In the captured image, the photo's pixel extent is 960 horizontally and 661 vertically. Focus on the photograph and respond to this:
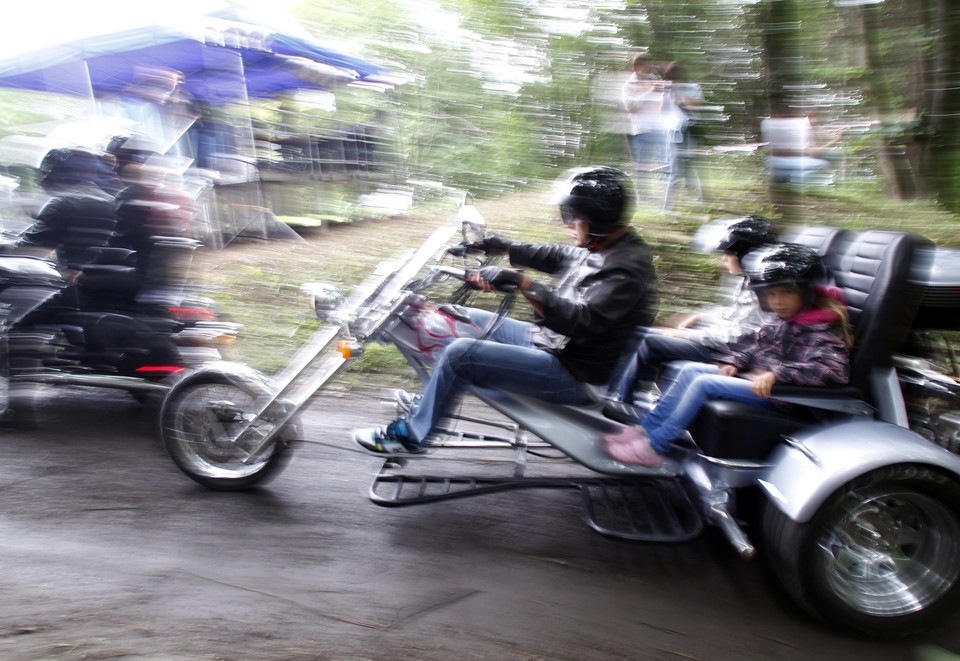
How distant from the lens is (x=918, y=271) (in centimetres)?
277

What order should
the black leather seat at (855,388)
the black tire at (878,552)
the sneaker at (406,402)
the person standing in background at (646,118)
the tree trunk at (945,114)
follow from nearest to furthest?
the black tire at (878,552), the black leather seat at (855,388), the sneaker at (406,402), the tree trunk at (945,114), the person standing in background at (646,118)

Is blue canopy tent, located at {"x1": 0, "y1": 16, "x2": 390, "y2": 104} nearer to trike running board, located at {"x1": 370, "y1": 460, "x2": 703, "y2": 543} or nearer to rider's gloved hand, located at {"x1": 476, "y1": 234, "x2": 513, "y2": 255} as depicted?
rider's gloved hand, located at {"x1": 476, "y1": 234, "x2": 513, "y2": 255}

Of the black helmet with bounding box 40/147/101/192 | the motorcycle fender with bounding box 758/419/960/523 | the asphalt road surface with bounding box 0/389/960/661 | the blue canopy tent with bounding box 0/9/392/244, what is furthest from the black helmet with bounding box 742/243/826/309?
the blue canopy tent with bounding box 0/9/392/244

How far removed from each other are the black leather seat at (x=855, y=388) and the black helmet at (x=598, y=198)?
87 centimetres

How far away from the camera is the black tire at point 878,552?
8.29 ft

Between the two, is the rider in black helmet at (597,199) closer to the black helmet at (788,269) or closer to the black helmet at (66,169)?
the black helmet at (788,269)

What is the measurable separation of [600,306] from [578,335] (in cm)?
15

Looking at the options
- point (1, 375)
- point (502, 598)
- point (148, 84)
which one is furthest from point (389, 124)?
point (502, 598)

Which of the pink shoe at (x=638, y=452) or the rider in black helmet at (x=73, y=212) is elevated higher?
the rider in black helmet at (x=73, y=212)

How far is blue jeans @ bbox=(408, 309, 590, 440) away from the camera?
3.01 meters

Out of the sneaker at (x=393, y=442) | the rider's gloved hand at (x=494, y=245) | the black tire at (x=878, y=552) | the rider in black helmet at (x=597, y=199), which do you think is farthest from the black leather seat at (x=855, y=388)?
the rider's gloved hand at (x=494, y=245)

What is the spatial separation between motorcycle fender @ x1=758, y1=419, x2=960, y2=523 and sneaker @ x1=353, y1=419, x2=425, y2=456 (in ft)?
4.63

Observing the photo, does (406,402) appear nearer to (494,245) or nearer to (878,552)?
(494,245)

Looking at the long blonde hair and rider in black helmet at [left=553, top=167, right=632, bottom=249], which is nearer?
the long blonde hair
